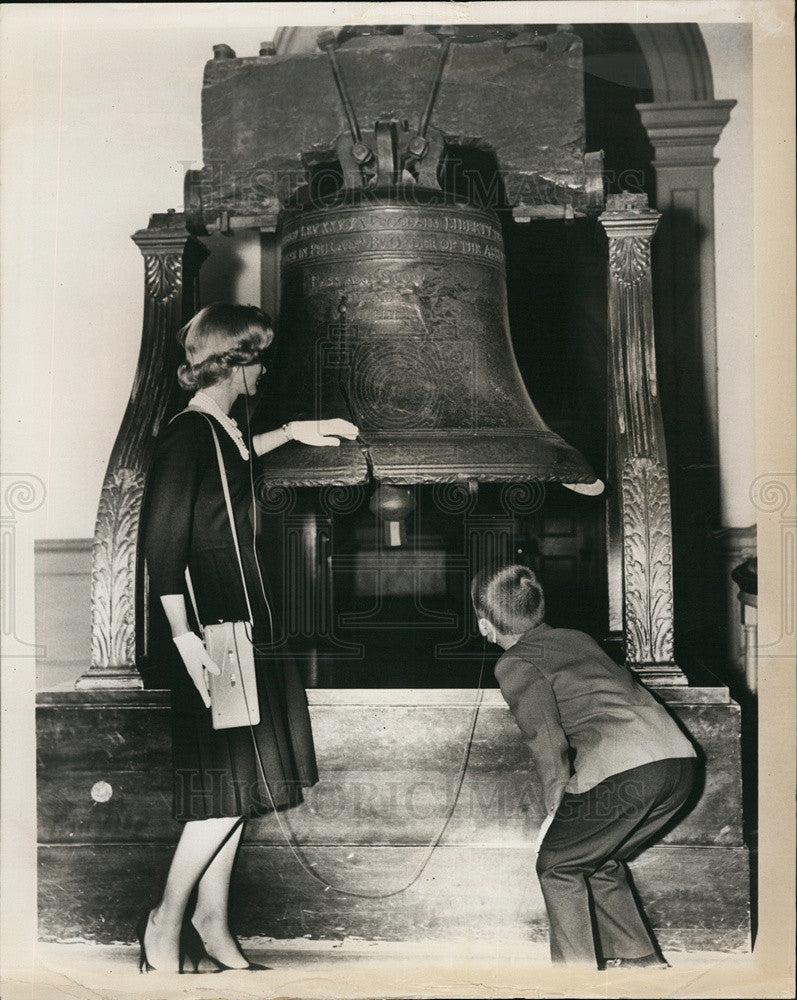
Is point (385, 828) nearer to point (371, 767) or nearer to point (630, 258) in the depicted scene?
point (371, 767)

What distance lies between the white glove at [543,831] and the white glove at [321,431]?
721mm

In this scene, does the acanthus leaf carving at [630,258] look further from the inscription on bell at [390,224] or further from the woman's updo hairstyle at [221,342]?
the woman's updo hairstyle at [221,342]

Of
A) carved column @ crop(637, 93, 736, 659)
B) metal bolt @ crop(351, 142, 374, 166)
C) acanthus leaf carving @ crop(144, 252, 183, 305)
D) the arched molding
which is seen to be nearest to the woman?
acanthus leaf carving @ crop(144, 252, 183, 305)

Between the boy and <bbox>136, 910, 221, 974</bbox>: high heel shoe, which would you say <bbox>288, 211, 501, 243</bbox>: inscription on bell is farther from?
<bbox>136, 910, 221, 974</bbox>: high heel shoe

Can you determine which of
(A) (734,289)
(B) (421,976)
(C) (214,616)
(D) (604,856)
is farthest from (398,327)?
(B) (421,976)

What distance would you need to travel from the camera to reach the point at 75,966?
6.42 feet

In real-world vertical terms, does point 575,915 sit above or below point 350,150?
below

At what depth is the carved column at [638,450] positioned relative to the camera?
76.0 inches

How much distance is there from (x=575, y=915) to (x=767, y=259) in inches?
48.8

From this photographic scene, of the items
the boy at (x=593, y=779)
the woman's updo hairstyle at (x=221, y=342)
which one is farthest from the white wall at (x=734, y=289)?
the woman's updo hairstyle at (x=221, y=342)

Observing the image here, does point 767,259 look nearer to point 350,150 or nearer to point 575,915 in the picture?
point 350,150

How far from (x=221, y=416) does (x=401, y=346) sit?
13.5 inches

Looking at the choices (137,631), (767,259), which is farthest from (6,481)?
(767,259)

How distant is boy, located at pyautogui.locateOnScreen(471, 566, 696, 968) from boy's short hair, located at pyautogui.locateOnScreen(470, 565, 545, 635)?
0.18 feet
